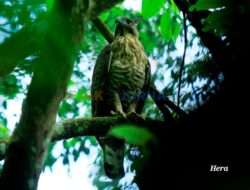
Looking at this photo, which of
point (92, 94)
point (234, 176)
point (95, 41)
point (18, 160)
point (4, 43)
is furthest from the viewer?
point (95, 41)

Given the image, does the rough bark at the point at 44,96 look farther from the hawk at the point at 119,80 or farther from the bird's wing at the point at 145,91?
the bird's wing at the point at 145,91

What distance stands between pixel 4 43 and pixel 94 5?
533 millimetres

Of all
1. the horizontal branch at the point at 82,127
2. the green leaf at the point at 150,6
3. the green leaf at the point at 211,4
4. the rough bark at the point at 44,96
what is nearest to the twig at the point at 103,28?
the horizontal branch at the point at 82,127

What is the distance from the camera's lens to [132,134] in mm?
947

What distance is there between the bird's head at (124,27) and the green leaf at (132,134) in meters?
4.25

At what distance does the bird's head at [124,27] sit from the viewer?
5.16 metres

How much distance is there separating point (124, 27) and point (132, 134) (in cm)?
430

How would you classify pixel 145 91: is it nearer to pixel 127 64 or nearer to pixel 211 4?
pixel 127 64

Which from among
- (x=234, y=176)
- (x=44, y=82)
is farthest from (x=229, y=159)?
(x=44, y=82)

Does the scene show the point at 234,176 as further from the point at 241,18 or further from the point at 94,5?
the point at 94,5

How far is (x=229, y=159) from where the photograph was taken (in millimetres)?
1082

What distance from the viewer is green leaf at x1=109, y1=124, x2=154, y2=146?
931 mm

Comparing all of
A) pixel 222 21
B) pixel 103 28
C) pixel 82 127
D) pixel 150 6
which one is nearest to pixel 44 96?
pixel 222 21

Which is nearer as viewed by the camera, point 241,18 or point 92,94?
point 241,18
